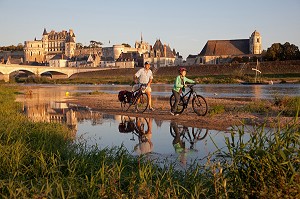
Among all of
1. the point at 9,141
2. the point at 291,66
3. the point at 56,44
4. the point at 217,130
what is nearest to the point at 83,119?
the point at 217,130

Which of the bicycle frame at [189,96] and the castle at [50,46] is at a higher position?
the castle at [50,46]

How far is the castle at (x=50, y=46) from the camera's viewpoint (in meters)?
162

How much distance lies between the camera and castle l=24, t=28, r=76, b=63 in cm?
16162

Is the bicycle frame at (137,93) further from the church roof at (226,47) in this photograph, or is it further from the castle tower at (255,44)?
the castle tower at (255,44)

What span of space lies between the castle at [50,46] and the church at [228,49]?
243ft

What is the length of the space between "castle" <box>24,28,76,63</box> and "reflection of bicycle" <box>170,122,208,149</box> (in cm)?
15551

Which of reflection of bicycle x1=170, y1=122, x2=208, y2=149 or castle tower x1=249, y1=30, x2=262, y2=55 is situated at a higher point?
castle tower x1=249, y1=30, x2=262, y2=55

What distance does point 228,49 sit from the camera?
110 m

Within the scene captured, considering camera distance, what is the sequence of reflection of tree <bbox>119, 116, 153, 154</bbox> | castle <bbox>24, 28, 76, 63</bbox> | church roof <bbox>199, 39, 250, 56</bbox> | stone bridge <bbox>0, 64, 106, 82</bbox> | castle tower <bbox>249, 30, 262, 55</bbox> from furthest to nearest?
castle <bbox>24, 28, 76, 63</bbox>, church roof <bbox>199, 39, 250, 56</bbox>, castle tower <bbox>249, 30, 262, 55</bbox>, stone bridge <bbox>0, 64, 106, 82</bbox>, reflection of tree <bbox>119, 116, 153, 154</bbox>

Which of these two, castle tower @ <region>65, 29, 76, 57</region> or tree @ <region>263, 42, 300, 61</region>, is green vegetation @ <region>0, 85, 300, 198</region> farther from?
castle tower @ <region>65, 29, 76, 57</region>

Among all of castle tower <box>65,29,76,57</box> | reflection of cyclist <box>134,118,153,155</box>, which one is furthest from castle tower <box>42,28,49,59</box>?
reflection of cyclist <box>134,118,153,155</box>

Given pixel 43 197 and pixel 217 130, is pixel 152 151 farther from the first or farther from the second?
pixel 43 197

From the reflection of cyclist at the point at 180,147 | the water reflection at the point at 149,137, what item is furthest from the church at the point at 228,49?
the reflection of cyclist at the point at 180,147

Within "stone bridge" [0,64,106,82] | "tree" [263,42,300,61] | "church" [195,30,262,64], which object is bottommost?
"stone bridge" [0,64,106,82]
